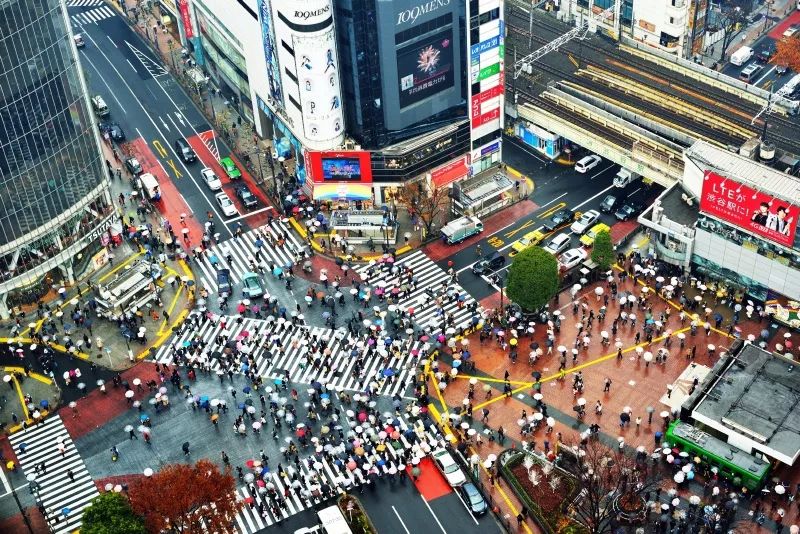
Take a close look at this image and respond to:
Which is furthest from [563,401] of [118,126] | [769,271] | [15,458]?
[118,126]

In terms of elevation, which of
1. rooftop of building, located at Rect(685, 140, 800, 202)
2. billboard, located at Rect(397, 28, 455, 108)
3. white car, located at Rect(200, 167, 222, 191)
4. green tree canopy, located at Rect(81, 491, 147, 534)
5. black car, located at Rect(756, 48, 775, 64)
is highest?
billboard, located at Rect(397, 28, 455, 108)

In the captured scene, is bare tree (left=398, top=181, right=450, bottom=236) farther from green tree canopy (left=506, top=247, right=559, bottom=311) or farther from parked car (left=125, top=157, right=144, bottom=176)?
parked car (left=125, top=157, right=144, bottom=176)

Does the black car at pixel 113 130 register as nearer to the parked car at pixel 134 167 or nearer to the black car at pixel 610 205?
the parked car at pixel 134 167

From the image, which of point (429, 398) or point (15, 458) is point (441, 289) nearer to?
point (429, 398)

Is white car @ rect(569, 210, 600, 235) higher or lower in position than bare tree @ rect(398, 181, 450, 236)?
lower

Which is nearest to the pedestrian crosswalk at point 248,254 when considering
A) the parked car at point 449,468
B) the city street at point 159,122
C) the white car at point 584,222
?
the city street at point 159,122

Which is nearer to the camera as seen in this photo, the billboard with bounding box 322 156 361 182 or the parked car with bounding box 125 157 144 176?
the billboard with bounding box 322 156 361 182

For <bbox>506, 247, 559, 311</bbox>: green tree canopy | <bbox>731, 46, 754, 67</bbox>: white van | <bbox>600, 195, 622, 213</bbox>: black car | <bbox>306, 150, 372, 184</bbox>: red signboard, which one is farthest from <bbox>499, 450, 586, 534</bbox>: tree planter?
<bbox>731, 46, 754, 67</bbox>: white van
